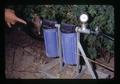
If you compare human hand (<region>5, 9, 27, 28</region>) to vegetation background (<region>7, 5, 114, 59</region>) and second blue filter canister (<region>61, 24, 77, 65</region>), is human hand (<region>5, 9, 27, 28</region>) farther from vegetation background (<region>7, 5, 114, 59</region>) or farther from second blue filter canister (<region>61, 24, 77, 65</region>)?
second blue filter canister (<region>61, 24, 77, 65</region>)

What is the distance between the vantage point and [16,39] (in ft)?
13.8

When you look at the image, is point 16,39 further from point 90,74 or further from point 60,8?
point 90,74

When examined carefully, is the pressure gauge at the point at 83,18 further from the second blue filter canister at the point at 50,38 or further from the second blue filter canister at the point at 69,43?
the second blue filter canister at the point at 50,38

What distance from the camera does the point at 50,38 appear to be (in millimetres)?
4188

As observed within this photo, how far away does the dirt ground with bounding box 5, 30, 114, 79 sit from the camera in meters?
4.20

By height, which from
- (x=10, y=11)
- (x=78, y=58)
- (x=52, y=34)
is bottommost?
(x=78, y=58)

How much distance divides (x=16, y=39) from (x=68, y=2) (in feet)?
2.34

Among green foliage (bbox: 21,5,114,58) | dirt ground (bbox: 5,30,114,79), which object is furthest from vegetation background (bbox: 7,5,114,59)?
dirt ground (bbox: 5,30,114,79)

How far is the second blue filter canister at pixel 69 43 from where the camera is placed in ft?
13.6

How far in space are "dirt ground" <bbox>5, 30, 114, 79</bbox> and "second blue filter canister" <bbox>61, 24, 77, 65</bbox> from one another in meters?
Answer: 0.09

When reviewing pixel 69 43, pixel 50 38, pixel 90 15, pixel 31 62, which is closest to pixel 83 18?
pixel 90 15

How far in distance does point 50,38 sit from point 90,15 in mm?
512
